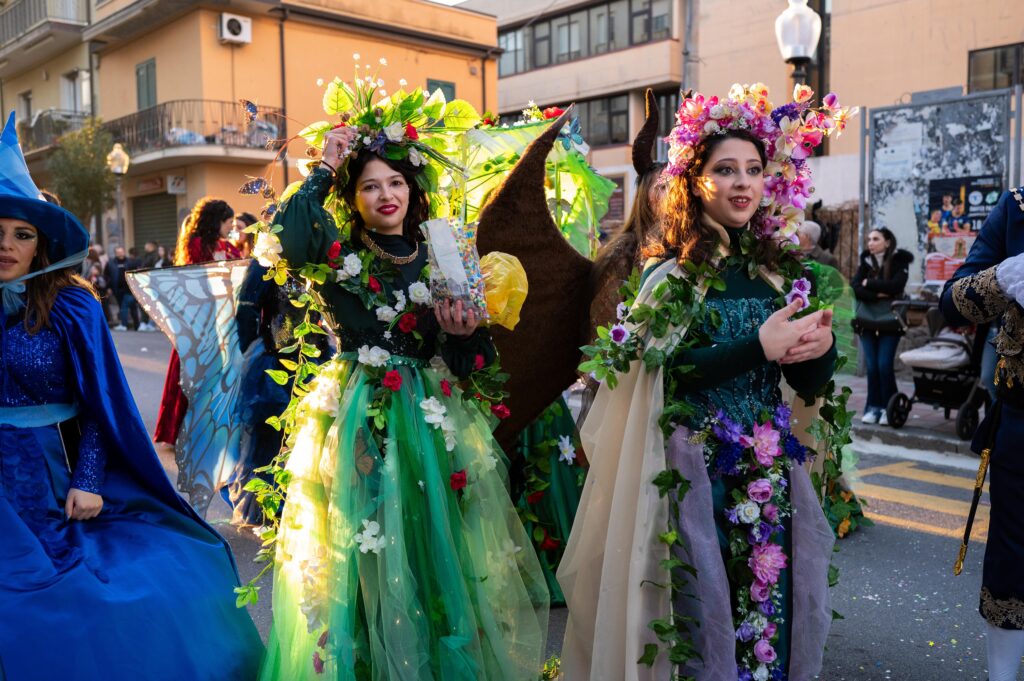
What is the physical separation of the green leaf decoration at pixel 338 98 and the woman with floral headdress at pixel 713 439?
1.21 m

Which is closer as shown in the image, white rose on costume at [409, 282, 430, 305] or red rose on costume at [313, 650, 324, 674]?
red rose on costume at [313, 650, 324, 674]

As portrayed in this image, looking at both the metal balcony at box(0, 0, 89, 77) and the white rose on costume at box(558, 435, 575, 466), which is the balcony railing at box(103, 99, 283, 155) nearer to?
the metal balcony at box(0, 0, 89, 77)

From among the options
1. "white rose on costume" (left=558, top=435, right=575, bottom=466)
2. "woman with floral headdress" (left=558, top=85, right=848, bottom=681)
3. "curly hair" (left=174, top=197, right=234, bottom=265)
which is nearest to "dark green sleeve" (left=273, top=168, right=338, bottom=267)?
"woman with floral headdress" (left=558, top=85, right=848, bottom=681)

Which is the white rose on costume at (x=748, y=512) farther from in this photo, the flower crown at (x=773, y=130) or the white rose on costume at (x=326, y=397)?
the white rose on costume at (x=326, y=397)

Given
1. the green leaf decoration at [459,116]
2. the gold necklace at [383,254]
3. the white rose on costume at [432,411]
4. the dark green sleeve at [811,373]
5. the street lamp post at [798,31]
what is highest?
the street lamp post at [798,31]

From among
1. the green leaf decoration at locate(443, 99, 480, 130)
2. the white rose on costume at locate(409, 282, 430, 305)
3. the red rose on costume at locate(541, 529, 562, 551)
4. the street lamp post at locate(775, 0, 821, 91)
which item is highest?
the street lamp post at locate(775, 0, 821, 91)

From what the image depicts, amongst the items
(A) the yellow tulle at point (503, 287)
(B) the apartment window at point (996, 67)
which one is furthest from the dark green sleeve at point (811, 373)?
(B) the apartment window at point (996, 67)

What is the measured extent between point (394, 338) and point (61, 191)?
2494 centimetres

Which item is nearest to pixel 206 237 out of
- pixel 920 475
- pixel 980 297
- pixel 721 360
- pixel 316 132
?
pixel 316 132

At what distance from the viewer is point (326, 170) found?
121 inches

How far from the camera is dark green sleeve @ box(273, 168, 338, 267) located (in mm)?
3016

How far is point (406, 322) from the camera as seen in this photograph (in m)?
3.04

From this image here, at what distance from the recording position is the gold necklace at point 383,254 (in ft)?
10.3

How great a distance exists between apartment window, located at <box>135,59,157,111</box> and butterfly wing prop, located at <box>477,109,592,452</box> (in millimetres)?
23539
